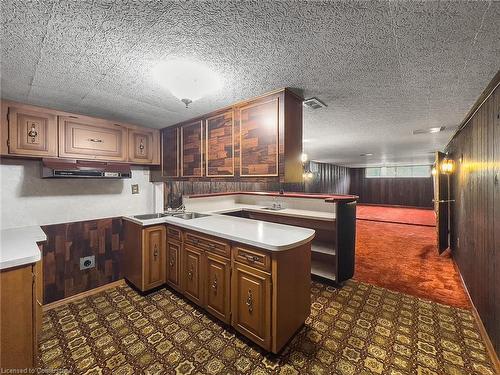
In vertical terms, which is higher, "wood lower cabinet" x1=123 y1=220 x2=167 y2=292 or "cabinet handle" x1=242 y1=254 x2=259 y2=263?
"cabinet handle" x1=242 y1=254 x2=259 y2=263

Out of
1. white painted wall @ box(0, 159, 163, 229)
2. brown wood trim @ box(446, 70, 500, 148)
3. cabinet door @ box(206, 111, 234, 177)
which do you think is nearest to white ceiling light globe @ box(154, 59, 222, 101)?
cabinet door @ box(206, 111, 234, 177)

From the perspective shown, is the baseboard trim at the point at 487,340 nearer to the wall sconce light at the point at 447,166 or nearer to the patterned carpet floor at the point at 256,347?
the patterned carpet floor at the point at 256,347

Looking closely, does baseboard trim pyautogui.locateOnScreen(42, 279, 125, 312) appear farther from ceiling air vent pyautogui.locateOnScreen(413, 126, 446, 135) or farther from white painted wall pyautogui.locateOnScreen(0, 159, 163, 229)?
ceiling air vent pyautogui.locateOnScreen(413, 126, 446, 135)

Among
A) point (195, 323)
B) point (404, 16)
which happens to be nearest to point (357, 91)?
point (404, 16)

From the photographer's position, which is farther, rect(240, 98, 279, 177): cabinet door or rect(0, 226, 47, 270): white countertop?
rect(240, 98, 279, 177): cabinet door

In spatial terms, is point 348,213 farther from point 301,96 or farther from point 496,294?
point 301,96

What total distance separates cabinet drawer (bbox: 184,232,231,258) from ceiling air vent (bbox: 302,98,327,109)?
5.51 ft

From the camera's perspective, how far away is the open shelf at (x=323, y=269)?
316cm

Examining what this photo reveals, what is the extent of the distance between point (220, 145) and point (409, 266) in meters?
3.74

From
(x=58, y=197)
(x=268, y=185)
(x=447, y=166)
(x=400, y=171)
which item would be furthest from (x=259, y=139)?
(x=400, y=171)

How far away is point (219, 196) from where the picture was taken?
422 cm

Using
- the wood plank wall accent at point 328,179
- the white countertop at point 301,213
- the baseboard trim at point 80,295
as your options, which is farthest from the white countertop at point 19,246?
the wood plank wall accent at point 328,179

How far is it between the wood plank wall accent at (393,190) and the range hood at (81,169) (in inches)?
506

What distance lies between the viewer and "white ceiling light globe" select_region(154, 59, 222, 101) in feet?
5.23
